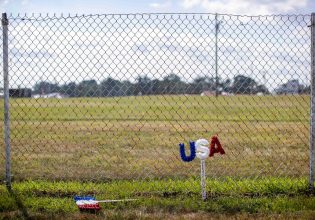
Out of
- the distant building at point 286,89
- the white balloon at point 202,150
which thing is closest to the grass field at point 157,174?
the white balloon at point 202,150

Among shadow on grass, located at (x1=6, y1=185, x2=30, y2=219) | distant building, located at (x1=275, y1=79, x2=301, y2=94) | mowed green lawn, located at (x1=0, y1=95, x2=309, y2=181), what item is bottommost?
shadow on grass, located at (x1=6, y1=185, x2=30, y2=219)

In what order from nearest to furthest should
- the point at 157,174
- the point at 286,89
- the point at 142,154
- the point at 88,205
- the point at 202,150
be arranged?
the point at 88,205, the point at 202,150, the point at 157,174, the point at 286,89, the point at 142,154

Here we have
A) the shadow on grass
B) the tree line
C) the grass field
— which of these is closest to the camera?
the shadow on grass

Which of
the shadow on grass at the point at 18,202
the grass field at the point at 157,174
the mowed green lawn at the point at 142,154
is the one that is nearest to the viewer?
the shadow on grass at the point at 18,202

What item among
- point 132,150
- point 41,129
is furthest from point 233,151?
point 41,129

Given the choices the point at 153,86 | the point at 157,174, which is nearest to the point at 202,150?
the point at 157,174

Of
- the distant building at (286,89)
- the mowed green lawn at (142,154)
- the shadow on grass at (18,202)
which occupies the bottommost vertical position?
the shadow on grass at (18,202)

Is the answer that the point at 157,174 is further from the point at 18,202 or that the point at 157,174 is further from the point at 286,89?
the point at 286,89

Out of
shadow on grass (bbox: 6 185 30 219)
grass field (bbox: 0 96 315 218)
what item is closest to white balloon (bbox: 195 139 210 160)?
grass field (bbox: 0 96 315 218)

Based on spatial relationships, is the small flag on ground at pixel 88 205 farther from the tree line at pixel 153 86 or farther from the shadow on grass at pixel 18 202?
the tree line at pixel 153 86

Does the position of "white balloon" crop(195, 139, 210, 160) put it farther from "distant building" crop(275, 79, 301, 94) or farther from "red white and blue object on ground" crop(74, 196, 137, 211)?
"distant building" crop(275, 79, 301, 94)

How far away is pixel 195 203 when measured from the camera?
4.55m

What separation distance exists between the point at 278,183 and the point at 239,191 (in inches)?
21.4

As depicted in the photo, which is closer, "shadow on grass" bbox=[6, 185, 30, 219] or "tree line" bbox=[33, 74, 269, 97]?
"shadow on grass" bbox=[6, 185, 30, 219]
